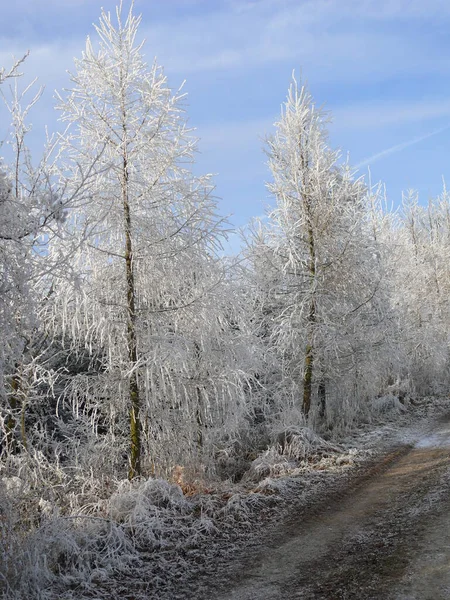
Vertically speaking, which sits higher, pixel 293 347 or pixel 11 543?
pixel 293 347

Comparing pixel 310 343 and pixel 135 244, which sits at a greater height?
pixel 135 244

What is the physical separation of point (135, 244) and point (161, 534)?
13.7 ft

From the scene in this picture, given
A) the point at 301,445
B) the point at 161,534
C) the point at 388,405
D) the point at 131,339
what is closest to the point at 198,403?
the point at 131,339

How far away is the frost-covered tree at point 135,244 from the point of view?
7.91 m

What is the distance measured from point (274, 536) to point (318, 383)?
7.25 metres

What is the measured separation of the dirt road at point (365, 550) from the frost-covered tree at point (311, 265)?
4.55m

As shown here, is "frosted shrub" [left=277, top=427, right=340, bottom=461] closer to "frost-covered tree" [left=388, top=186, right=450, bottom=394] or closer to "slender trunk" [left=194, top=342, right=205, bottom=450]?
"slender trunk" [left=194, top=342, right=205, bottom=450]

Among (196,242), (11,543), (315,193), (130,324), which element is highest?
(315,193)

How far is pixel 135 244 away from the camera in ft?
26.6

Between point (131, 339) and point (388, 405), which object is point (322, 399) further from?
point (131, 339)

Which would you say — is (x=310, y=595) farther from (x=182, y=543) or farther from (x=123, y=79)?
(x=123, y=79)

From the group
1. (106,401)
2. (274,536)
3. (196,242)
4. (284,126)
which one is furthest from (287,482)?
(284,126)

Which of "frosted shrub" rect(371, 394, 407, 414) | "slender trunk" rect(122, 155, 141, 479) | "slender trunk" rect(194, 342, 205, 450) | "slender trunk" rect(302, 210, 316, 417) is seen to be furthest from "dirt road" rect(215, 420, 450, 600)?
"frosted shrub" rect(371, 394, 407, 414)

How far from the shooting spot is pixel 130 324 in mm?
7926
